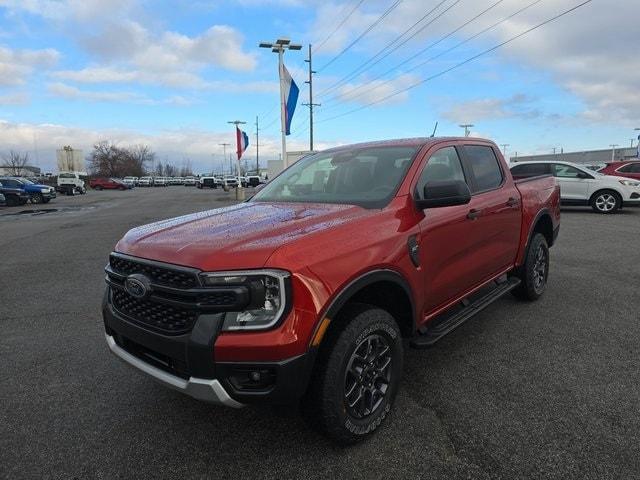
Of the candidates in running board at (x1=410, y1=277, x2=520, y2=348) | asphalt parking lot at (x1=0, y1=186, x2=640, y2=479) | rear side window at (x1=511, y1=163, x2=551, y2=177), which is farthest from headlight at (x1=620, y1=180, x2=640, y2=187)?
running board at (x1=410, y1=277, x2=520, y2=348)

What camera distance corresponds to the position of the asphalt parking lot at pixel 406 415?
2578 mm

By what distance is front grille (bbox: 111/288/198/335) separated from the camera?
8.02 ft

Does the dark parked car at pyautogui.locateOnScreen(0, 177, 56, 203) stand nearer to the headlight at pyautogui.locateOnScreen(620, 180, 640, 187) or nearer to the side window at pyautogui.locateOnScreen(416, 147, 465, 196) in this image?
the headlight at pyautogui.locateOnScreen(620, 180, 640, 187)

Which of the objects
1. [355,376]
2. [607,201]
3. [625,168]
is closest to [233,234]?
[355,376]

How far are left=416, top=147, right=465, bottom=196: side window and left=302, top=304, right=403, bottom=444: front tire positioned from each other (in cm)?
114

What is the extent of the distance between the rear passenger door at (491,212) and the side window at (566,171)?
12022 millimetres

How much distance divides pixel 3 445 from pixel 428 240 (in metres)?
2.98

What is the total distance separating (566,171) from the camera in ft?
50.5

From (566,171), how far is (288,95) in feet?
35.7

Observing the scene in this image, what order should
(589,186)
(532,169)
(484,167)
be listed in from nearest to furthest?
(484,167), (532,169), (589,186)

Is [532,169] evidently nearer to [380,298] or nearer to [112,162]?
[380,298]

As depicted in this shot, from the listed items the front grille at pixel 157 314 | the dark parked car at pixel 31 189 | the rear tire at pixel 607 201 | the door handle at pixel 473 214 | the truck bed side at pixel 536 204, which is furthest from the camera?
the dark parked car at pixel 31 189

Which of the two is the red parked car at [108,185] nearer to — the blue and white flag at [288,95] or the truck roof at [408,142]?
the blue and white flag at [288,95]

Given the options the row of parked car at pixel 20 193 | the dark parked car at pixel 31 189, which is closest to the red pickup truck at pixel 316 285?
the row of parked car at pixel 20 193
